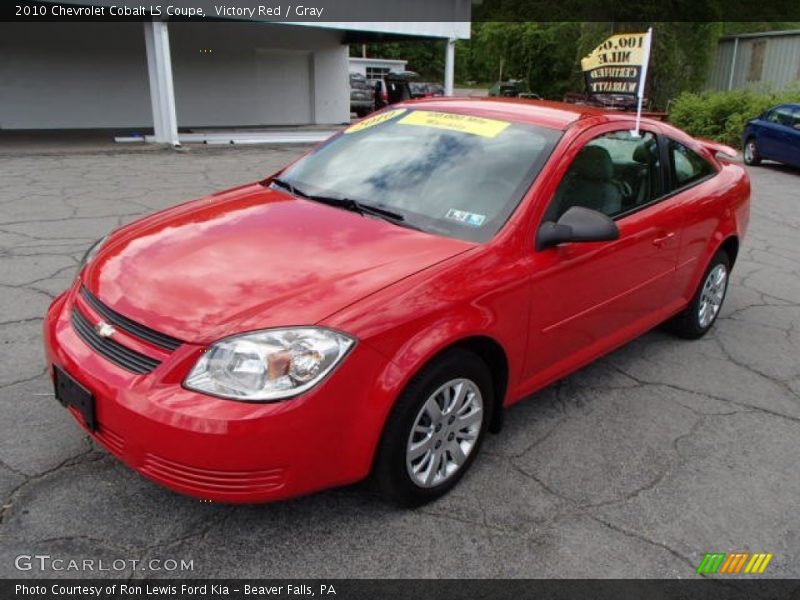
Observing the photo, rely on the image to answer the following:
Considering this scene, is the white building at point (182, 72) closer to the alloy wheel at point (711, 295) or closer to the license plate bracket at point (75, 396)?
the alloy wheel at point (711, 295)

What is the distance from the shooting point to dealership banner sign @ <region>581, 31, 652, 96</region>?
754cm

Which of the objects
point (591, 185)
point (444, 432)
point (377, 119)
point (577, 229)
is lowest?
point (444, 432)

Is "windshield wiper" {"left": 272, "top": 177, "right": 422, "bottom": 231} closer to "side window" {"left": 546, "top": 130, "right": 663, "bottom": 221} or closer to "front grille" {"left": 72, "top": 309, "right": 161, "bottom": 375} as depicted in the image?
"side window" {"left": 546, "top": 130, "right": 663, "bottom": 221}

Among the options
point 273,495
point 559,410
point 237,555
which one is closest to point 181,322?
point 273,495

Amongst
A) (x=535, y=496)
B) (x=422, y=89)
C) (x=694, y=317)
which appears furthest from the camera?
(x=422, y=89)

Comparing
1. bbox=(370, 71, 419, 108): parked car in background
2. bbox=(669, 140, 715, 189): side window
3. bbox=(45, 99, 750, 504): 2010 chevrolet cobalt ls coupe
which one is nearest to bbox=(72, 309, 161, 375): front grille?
bbox=(45, 99, 750, 504): 2010 chevrolet cobalt ls coupe

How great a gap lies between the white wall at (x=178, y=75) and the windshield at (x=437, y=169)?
53.8 feet

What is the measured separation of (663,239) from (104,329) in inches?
115

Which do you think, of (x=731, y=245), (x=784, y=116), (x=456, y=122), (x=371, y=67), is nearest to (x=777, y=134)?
(x=784, y=116)

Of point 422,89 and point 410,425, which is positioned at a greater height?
point 422,89

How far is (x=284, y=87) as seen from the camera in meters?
20.6

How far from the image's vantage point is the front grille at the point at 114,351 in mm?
2312

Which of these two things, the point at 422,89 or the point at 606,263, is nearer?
the point at 606,263

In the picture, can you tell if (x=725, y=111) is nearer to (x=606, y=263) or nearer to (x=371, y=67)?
(x=606, y=263)
